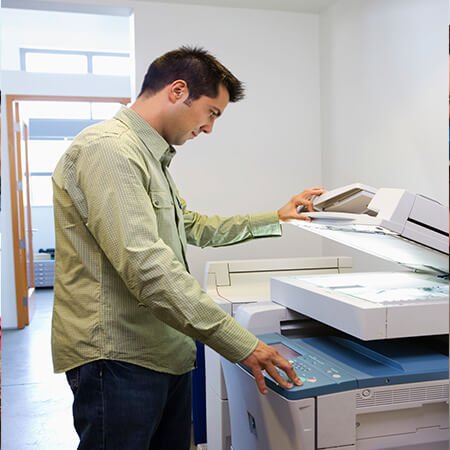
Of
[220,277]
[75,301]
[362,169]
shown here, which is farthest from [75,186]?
[362,169]

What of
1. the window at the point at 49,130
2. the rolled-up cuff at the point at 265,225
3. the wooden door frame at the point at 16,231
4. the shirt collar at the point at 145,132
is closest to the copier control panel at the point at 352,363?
the rolled-up cuff at the point at 265,225

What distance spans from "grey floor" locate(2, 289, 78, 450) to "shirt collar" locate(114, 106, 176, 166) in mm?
1803

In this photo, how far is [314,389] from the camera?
1.07 m

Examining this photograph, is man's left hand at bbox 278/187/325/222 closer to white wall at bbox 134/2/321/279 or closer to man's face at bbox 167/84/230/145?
man's face at bbox 167/84/230/145

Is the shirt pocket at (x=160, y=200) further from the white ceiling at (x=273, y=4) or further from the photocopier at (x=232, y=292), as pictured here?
the white ceiling at (x=273, y=4)

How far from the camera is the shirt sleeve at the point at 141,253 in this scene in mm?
1018

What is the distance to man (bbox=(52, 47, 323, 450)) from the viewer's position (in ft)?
3.39

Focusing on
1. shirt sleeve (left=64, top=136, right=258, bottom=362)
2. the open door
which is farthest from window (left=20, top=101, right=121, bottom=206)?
shirt sleeve (left=64, top=136, right=258, bottom=362)

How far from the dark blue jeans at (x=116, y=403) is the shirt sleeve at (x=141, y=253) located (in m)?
0.19

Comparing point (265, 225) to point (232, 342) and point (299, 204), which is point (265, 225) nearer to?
point (299, 204)

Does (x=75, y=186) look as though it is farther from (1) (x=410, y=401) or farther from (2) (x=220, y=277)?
(2) (x=220, y=277)

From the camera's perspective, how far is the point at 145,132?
1.23 meters

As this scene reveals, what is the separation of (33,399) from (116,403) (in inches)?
87.4

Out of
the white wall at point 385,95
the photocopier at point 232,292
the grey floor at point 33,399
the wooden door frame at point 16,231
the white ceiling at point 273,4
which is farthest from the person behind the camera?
the wooden door frame at point 16,231
